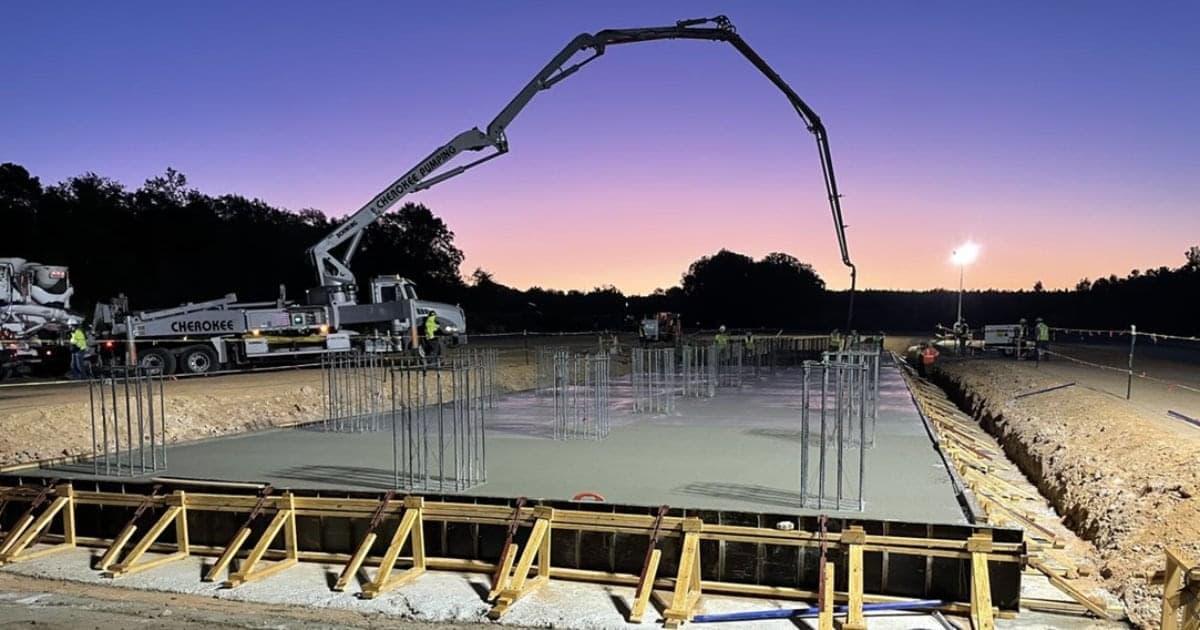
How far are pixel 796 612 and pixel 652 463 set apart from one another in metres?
3.53

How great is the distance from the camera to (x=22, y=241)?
40250 mm

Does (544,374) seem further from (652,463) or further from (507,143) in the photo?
(652,463)

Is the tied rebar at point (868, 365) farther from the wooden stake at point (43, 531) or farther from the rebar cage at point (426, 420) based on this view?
the wooden stake at point (43, 531)

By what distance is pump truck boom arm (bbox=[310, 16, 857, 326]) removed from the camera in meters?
11.8

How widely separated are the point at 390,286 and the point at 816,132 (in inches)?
580

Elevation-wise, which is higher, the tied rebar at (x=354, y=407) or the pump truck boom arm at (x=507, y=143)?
the pump truck boom arm at (x=507, y=143)

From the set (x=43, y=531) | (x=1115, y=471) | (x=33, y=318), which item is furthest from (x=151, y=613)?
(x=33, y=318)

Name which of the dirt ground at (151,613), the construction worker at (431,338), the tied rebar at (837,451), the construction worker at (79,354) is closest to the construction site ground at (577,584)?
the dirt ground at (151,613)

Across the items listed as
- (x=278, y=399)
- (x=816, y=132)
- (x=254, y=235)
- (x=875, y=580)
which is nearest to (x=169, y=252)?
(x=254, y=235)

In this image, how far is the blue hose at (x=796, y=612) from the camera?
6570 millimetres

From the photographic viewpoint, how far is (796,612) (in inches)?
260

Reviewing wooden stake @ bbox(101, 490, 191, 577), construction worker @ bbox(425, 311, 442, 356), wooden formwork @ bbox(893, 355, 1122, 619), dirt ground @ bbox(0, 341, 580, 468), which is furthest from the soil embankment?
wooden formwork @ bbox(893, 355, 1122, 619)

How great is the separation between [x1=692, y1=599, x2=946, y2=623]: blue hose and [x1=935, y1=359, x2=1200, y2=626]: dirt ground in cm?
165

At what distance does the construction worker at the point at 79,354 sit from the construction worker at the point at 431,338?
8.17 meters
